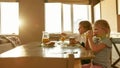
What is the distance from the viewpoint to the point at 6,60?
1168 mm

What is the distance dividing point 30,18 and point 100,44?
5.95 meters

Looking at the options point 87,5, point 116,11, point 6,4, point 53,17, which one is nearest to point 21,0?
point 6,4

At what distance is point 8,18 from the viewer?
27.9ft

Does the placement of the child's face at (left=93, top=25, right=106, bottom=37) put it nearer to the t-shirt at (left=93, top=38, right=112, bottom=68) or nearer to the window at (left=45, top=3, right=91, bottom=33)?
the t-shirt at (left=93, top=38, right=112, bottom=68)

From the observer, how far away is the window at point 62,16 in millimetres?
8484

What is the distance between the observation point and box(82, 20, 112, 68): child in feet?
7.84

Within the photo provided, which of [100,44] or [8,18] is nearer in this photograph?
[100,44]

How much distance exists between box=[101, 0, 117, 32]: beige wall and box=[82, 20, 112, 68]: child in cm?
439

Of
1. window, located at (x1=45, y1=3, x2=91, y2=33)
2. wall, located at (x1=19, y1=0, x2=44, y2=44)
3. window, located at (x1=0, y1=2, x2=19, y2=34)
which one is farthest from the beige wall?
window, located at (x1=0, y1=2, x2=19, y2=34)

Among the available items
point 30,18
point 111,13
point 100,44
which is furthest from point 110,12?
point 100,44

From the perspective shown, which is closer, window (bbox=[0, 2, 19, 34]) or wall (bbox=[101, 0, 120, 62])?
wall (bbox=[101, 0, 120, 62])

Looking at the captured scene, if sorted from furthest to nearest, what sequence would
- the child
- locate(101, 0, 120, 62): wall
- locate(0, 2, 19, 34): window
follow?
locate(0, 2, 19, 34): window
locate(101, 0, 120, 62): wall
the child

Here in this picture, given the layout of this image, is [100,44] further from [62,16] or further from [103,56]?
[62,16]

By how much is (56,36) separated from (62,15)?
897 millimetres
